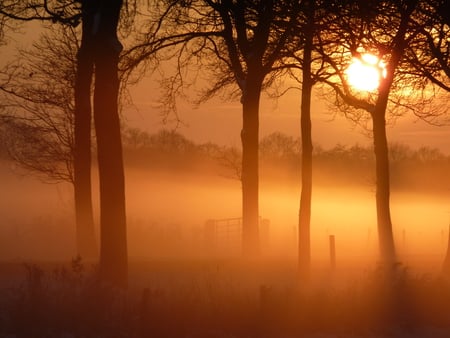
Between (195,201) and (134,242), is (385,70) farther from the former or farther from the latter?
(195,201)

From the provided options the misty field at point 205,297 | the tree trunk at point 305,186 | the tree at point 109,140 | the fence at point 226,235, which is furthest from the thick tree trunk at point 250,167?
the fence at point 226,235

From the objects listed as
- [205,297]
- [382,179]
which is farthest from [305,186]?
[205,297]

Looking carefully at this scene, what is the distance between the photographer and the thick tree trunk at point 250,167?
27.1 meters

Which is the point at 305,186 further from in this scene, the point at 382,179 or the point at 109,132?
the point at 109,132

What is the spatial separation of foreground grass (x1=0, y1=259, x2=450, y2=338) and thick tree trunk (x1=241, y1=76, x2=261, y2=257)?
10.4 m

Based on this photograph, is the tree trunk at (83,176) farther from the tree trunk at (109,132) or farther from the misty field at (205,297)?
the tree trunk at (109,132)

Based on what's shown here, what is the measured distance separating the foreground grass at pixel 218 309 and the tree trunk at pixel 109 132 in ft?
2.89

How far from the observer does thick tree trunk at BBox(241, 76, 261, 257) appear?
88.8 feet

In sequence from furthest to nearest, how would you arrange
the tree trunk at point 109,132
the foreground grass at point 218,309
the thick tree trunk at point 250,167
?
the thick tree trunk at point 250,167 → the tree trunk at point 109,132 → the foreground grass at point 218,309

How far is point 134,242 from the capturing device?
39.8 meters

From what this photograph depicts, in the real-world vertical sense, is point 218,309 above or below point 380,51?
below

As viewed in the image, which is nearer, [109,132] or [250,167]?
[109,132]

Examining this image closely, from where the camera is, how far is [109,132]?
1775 centimetres

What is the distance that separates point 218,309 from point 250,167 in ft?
45.9
